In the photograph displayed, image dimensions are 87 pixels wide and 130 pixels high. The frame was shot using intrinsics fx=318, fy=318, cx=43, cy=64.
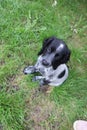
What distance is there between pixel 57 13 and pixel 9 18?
48 cm

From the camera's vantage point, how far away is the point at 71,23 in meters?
3.05

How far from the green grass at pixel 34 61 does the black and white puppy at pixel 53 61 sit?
132 mm

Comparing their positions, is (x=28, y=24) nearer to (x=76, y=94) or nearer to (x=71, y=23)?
(x=71, y=23)

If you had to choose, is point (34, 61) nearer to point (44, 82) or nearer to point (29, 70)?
point (29, 70)

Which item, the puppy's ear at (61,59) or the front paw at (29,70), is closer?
the puppy's ear at (61,59)

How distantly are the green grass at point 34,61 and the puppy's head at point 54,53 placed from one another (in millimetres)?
411

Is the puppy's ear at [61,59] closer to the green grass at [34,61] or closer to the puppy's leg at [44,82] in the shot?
the puppy's leg at [44,82]

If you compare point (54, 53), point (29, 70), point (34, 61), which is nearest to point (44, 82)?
point (29, 70)

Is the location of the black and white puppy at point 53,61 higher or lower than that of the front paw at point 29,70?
higher

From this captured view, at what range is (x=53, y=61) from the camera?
7.11ft

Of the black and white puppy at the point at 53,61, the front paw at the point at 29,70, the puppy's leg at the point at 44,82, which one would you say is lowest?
the puppy's leg at the point at 44,82

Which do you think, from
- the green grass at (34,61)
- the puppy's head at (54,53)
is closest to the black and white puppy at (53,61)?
the puppy's head at (54,53)

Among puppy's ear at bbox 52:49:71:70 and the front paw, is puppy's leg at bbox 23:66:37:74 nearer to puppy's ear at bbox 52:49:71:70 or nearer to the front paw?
the front paw

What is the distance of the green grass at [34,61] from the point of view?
244 cm
